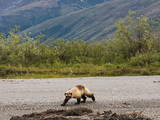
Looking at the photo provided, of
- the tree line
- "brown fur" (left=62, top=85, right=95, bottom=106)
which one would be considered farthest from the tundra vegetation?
"brown fur" (left=62, top=85, right=95, bottom=106)

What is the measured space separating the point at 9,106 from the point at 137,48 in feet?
88.5

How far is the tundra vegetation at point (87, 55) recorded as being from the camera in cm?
3369

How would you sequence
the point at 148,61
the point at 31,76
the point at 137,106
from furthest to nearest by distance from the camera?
the point at 148,61
the point at 31,76
the point at 137,106

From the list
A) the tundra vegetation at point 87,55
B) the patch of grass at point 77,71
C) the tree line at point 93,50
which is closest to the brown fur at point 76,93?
the patch of grass at point 77,71

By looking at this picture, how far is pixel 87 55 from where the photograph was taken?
133ft

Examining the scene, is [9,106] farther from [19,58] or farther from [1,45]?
[1,45]

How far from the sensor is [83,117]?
10758 mm

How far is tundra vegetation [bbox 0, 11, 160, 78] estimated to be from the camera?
33.7 metres

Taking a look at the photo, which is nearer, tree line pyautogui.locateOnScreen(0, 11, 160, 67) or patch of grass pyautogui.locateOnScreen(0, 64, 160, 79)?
patch of grass pyautogui.locateOnScreen(0, 64, 160, 79)

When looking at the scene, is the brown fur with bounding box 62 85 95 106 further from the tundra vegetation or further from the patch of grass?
the tundra vegetation

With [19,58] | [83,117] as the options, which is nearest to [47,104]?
[83,117]

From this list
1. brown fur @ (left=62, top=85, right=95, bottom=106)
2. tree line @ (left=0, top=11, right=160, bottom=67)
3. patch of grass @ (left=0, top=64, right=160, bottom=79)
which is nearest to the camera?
brown fur @ (left=62, top=85, right=95, bottom=106)

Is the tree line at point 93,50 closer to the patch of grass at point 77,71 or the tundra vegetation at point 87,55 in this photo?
the tundra vegetation at point 87,55

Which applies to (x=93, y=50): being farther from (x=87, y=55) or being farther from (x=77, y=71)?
(x=77, y=71)
